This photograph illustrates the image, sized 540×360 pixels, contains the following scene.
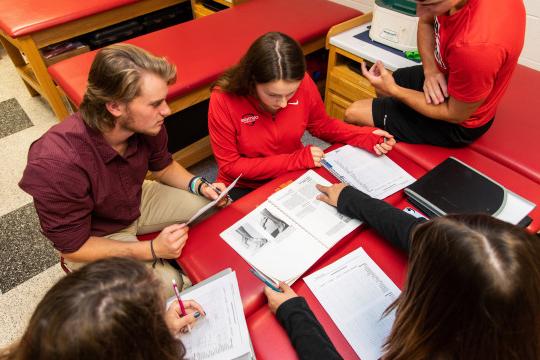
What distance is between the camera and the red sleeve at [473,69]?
1.15 meters

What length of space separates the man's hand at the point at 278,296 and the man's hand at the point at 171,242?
322 mm

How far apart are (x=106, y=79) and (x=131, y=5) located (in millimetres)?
1824

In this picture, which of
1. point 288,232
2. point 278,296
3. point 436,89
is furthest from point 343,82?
point 278,296

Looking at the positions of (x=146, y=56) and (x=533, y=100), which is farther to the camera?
(x=533, y=100)

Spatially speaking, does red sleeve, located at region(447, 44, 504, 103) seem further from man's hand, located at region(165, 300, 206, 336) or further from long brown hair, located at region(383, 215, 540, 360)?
man's hand, located at region(165, 300, 206, 336)

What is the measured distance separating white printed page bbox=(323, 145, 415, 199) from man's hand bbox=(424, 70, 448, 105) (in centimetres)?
30

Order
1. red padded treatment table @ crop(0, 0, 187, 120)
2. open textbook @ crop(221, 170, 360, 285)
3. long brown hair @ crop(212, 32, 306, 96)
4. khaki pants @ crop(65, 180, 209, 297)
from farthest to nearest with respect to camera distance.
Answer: red padded treatment table @ crop(0, 0, 187, 120) < khaki pants @ crop(65, 180, 209, 297) < long brown hair @ crop(212, 32, 306, 96) < open textbook @ crop(221, 170, 360, 285)

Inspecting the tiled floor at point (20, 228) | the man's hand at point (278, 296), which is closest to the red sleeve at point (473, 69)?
the man's hand at point (278, 296)

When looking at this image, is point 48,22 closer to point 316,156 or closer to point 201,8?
point 201,8

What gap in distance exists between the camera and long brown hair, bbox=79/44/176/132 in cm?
101

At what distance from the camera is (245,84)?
50.8 inches

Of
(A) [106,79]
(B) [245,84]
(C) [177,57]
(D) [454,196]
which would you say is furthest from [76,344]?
(C) [177,57]

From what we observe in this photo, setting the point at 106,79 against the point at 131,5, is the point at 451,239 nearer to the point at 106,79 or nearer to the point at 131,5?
the point at 106,79

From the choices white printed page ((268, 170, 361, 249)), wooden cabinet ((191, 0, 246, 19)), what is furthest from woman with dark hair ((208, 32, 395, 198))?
wooden cabinet ((191, 0, 246, 19))
